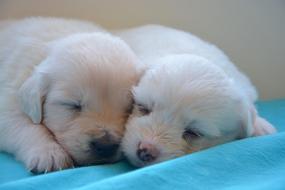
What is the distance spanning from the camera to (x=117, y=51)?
7.92ft

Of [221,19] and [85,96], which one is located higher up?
[221,19]

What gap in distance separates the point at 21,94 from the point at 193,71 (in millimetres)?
832

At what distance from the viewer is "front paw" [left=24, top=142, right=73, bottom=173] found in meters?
2.15

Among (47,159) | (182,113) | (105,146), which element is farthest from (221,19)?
(47,159)

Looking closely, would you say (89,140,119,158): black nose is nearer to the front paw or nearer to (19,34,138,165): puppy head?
(19,34,138,165): puppy head

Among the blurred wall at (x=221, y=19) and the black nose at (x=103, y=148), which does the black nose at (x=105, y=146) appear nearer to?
the black nose at (x=103, y=148)

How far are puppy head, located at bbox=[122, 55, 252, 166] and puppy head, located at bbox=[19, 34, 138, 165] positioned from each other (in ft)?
0.25

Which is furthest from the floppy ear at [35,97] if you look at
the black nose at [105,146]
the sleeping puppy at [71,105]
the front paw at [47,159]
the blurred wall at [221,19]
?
the blurred wall at [221,19]

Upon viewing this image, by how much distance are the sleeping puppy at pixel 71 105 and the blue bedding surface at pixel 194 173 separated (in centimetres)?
11

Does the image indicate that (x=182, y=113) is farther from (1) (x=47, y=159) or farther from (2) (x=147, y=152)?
(1) (x=47, y=159)

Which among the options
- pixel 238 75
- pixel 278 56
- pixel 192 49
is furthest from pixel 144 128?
pixel 278 56

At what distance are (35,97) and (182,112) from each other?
702mm

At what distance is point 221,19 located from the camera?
381cm

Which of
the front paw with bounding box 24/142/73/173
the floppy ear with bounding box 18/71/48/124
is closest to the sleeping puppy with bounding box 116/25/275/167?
the front paw with bounding box 24/142/73/173
